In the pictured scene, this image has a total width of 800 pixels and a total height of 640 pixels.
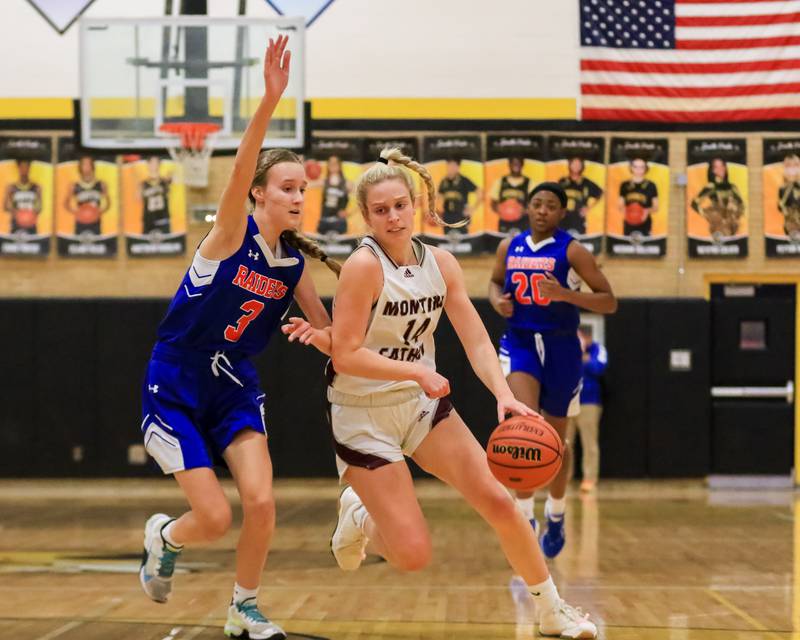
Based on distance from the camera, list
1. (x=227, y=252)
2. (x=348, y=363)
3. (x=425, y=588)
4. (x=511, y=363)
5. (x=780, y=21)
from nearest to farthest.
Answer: (x=348, y=363)
(x=227, y=252)
(x=425, y=588)
(x=511, y=363)
(x=780, y=21)

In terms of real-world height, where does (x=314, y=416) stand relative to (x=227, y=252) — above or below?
below

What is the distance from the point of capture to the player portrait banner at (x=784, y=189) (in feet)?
42.3

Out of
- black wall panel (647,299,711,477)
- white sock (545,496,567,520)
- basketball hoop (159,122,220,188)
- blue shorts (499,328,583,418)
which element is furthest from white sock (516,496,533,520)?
black wall panel (647,299,711,477)

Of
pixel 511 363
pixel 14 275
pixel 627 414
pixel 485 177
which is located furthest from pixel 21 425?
pixel 511 363

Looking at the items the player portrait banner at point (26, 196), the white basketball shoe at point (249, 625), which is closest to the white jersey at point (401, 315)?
the white basketball shoe at point (249, 625)

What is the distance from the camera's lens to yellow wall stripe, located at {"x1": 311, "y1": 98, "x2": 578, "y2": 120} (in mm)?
12891

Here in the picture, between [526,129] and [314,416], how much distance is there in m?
3.93

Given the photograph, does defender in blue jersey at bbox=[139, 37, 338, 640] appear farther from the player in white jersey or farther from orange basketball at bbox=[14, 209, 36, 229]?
orange basketball at bbox=[14, 209, 36, 229]

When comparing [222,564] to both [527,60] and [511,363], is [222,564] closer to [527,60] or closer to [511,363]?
[511,363]

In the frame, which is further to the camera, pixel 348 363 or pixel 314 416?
pixel 314 416

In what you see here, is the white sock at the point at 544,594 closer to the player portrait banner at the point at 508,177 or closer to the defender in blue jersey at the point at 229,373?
the defender in blue jersey at the point at 229,373

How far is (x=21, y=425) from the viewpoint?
12.6 m

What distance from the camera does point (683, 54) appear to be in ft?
40.2

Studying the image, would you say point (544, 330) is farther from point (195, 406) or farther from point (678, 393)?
point (678, 393)
